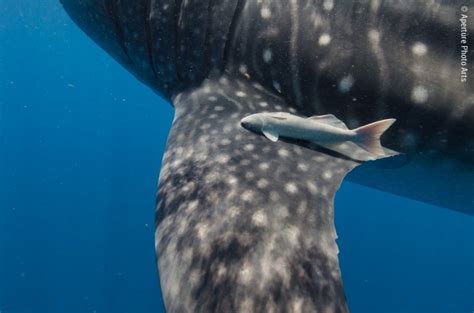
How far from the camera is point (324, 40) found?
274 centimetres

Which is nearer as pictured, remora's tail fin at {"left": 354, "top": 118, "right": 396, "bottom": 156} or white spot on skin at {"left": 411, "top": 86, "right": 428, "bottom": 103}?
remora's tail fin at {"left": 354, "top": 118, "right": 396, "bottom": 156}

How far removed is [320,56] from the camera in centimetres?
274

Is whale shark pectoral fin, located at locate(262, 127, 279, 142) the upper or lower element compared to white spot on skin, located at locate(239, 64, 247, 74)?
lower

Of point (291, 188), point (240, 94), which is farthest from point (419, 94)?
point (240, 94)

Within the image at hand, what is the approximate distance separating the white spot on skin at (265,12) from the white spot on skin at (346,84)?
66 centimetres

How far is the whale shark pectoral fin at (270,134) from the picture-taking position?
99.3 inches

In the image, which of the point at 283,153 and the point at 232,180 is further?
the point at 283,153

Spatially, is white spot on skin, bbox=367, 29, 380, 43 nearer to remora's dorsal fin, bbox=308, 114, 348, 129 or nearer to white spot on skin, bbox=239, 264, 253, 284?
remora's dorsal fin, bbox=308, 114, 348, 129

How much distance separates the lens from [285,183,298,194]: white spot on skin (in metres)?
2.21

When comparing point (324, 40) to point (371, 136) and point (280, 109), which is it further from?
point (371, 136)

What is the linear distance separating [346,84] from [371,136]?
16.4 inches

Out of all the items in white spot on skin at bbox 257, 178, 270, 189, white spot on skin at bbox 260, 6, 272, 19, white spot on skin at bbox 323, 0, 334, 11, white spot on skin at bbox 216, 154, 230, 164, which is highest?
white spot on skin at bbox 260, 6, 272, 19

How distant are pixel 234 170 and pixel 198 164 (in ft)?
0.70

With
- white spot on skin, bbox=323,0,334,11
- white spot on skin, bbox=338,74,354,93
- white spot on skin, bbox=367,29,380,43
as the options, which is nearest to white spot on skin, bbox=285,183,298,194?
white spot on skin, bbox=338,74,354,93
